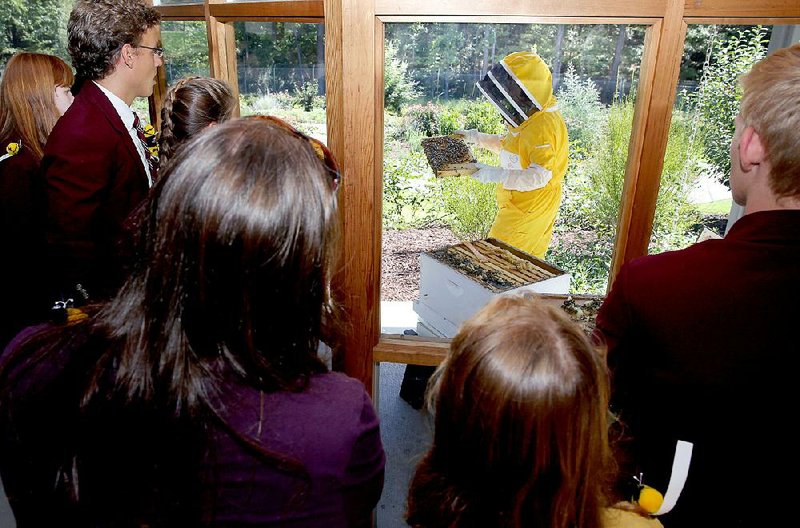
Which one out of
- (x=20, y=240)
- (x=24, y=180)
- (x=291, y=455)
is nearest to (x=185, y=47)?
(x=24, y=180)

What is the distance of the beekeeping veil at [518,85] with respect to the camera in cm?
182

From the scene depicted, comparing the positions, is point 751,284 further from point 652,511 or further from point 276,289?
point 276,289

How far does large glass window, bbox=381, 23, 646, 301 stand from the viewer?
1691 millimetres

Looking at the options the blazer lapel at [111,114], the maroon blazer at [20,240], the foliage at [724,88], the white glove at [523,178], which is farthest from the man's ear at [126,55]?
the foliage at [724,88]

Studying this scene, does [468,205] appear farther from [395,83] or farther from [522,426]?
[522,426]

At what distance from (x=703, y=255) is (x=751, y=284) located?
0.09 metres

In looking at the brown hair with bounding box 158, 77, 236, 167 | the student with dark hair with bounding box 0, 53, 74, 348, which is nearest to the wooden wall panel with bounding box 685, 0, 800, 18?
the brown hair with bounding box 158, 77, 236, 167

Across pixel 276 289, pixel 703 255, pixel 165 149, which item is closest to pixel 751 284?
pixel 703 255

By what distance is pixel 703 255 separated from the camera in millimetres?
981

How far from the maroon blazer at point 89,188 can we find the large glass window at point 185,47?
534mm

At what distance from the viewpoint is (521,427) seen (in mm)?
863

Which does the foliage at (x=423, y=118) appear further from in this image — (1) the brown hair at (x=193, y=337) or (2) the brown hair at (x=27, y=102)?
(2) the brown hair at (x=27, y=102)

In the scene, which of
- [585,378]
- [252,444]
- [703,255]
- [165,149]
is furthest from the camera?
[165,149]

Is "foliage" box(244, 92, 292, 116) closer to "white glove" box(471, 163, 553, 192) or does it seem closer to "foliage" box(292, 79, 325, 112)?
"foliage" box(292, 79, 325, 112)
